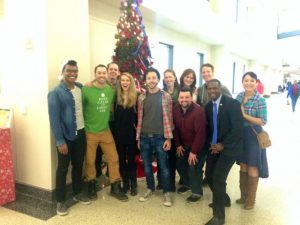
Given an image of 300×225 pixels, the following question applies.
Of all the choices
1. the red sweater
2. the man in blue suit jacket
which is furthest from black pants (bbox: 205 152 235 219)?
the red sweater

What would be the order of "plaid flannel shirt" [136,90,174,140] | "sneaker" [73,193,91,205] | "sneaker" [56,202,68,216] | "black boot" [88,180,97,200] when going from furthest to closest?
"black boot" [88,180,97,200] → "sneaker" [73,193,91,205] → "plaid flannel shirt" [136,90,174,140] → "sneaker" [56,202,68,216]

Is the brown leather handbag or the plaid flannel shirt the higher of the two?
the plaid flannel shirt

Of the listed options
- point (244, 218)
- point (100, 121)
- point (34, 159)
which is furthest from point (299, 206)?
point (34, 159)

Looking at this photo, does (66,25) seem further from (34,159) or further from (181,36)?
(181,36)

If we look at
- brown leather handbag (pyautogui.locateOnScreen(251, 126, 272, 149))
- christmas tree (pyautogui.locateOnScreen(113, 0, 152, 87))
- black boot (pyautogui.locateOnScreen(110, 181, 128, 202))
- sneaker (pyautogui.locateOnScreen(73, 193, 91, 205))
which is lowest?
sneaker (pyautogui.locateOnScreen(73, 193, 91, 205))

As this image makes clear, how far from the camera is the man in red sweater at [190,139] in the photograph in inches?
114

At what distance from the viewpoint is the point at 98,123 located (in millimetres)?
3123

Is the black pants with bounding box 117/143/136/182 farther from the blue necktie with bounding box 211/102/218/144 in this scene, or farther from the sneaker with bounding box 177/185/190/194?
the blue necktie with bounding box 211/102/218/144

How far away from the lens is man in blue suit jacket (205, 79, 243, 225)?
8.50ft

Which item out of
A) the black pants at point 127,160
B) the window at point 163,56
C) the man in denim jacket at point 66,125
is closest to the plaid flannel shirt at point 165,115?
the black pants at point 127,160

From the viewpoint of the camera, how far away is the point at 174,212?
296 centimetres

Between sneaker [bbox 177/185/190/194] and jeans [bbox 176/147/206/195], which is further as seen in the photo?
sneaker [bbox 177/185/190/194]

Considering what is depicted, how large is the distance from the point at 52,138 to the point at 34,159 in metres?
0.41

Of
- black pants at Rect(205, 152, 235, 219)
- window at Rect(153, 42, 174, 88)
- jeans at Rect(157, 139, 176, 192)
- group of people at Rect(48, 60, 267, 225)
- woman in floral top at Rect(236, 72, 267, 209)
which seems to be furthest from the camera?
window at Rect(153, 42, 174, 88)
